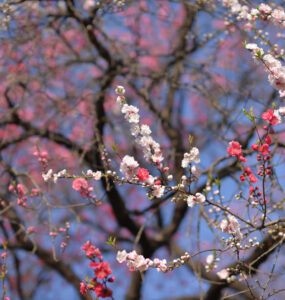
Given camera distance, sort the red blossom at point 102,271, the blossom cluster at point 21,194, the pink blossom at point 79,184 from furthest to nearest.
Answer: the blossom cluster at point 21,194, the pink blossom at point 79,184, the red blossom at point 102,271

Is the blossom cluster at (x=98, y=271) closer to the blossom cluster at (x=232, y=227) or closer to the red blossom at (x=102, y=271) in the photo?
the red blossom at (x=102, y=271)

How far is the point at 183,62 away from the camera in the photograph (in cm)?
518

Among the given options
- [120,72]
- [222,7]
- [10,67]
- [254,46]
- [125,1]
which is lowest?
[254,46]

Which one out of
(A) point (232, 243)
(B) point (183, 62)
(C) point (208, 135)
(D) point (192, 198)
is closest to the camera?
(D) point (192, 198)

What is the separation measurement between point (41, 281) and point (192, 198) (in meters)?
5.26

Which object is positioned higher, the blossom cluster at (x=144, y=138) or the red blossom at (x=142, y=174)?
the blossom cluster at (x=144, y=138)

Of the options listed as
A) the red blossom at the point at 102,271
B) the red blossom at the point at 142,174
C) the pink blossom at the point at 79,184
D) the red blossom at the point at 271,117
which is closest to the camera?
the red blossom at the point at 102,271

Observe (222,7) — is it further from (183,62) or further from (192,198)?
(192,198)

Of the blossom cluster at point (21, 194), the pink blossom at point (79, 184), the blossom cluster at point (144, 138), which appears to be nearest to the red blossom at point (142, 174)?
the blossom cluster at point (144, 138)

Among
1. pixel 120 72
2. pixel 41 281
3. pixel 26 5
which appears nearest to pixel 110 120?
pixel 120 72

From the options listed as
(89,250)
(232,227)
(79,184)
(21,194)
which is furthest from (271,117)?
(21,194)

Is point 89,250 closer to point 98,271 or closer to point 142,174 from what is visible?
point 98,271

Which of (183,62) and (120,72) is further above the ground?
(183,62)

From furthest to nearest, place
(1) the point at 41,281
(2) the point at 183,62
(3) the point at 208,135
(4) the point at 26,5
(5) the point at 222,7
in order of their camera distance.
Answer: (1) the point at 41,281 → (3) the point at 208,135 → (2) the point at 183,62 → (4) the point at 26,5 → (5) the point at 222,7
